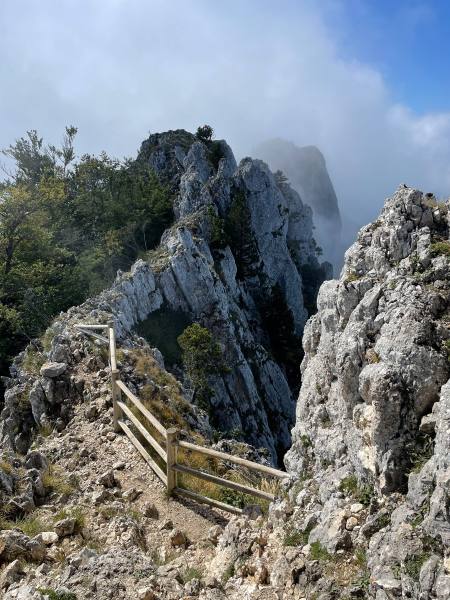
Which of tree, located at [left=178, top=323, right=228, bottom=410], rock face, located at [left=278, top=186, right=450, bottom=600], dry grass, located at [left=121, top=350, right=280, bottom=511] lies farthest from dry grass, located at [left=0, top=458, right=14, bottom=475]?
tree, located at [left=178, top=323, right=228, bottom=410]

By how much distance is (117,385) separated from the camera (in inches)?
448

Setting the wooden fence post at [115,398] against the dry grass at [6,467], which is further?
the wooden fence post at [115,398]

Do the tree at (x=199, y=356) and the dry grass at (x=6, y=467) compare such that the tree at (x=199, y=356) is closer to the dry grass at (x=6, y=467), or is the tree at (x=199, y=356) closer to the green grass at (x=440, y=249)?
the dry grass at (x=6, y=467)

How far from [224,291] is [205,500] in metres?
33.7

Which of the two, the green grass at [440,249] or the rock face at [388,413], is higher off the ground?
the green grass at [440,249]

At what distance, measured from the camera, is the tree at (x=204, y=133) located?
67.0m

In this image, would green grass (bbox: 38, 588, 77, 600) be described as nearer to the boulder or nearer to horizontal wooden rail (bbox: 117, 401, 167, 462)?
horizontal wooden rail (bbox: 117, 401, 167, 462)

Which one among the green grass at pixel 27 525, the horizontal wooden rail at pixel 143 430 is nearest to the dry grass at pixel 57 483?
the green grass at pixel 27 525

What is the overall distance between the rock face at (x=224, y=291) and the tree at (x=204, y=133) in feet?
3.91

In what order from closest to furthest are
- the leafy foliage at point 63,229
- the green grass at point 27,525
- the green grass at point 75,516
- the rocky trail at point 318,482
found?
the rocky trail at point 318,482
the green grass at point 27,525
the green grass at point 75,516
the leafy foliage at point 63,229

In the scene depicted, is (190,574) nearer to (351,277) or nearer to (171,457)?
(171,457)

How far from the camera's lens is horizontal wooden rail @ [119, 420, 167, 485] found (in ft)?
31.2

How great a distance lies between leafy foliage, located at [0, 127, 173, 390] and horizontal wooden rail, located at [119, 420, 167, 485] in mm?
14078

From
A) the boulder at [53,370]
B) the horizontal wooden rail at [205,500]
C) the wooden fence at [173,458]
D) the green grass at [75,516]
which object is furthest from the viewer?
the boulder at [53,370]
